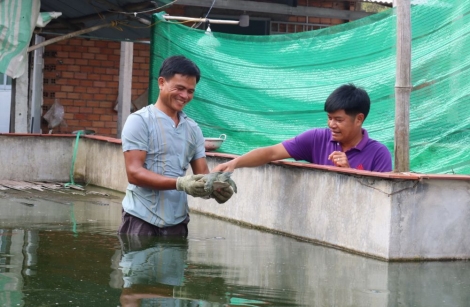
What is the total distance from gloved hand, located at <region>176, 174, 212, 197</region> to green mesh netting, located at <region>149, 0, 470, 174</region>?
7.96 feet

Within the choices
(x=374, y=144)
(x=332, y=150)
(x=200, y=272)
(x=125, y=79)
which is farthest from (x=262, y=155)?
(x=125, y=79)

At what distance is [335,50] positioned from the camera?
8.72 metres

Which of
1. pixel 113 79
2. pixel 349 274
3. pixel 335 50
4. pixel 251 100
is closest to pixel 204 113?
pixel 251 100

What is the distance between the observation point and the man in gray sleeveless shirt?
20.3ft

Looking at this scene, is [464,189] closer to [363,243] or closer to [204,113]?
[363,243]

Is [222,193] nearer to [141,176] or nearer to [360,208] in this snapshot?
[141,176]

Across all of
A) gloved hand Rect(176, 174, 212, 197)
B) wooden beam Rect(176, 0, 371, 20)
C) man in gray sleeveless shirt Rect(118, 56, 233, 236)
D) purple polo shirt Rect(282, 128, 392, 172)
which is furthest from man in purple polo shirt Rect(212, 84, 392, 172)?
wooden beam Rect(176, 0, 371, 20)

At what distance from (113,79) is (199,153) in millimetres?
10832

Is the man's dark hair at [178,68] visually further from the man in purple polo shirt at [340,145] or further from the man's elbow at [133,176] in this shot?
the man in purple polo shirt at [340,145]

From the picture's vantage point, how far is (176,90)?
6.30 metres

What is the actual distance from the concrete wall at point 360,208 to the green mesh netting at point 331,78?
61 cm

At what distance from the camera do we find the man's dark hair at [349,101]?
22.4ft

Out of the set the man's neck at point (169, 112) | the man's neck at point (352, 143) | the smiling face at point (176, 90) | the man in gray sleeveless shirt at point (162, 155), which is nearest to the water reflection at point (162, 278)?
the man in gray sleeveless shirt at point (162, 155)

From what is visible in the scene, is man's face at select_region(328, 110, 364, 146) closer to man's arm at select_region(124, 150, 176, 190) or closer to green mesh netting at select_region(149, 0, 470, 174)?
green mesh netting at select_region(149, 0, 470, 174)
